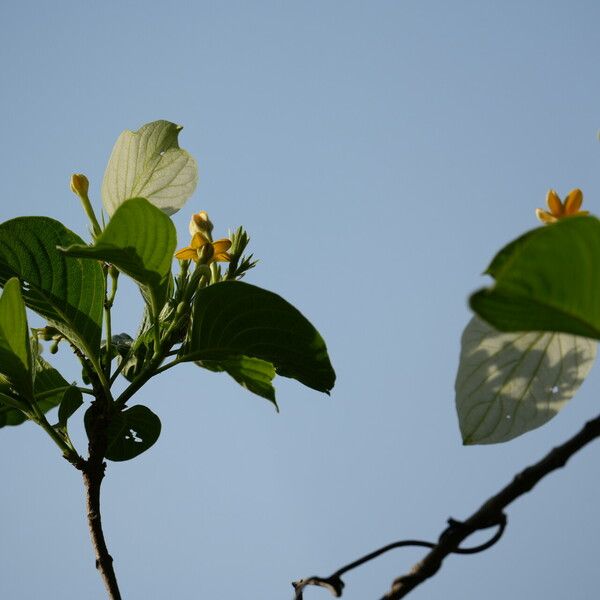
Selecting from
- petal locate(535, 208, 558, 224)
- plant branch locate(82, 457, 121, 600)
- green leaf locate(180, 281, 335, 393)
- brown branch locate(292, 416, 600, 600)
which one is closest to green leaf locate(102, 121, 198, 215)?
green leaf locate(180, 281, 335, 393)

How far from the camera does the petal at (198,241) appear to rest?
1146mm

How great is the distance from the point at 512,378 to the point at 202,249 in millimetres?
518

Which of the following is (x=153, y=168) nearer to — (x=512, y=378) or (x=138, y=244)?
(x=138, y=244)

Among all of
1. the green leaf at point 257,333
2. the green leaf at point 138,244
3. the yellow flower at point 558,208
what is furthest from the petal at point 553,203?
the green leaf at point 138,244

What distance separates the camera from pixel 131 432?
4.01ft

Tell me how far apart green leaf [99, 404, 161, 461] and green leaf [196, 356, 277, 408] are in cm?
13

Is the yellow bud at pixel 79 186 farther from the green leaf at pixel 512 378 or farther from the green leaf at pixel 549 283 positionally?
the green leaf at pixel 549 283

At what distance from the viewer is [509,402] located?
32.0 inches

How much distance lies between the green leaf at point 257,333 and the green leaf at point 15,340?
21 centimetres

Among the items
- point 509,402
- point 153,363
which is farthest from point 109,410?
point 509,402

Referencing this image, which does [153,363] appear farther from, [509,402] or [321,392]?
[509,402]

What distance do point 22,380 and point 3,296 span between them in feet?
0.49

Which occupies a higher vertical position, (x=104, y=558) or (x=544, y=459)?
(x=104, y=558)

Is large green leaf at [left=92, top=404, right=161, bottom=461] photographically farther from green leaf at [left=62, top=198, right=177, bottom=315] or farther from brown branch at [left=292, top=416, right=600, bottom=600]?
brown branch at [left=292, top=416, right=600, bottom=600]
